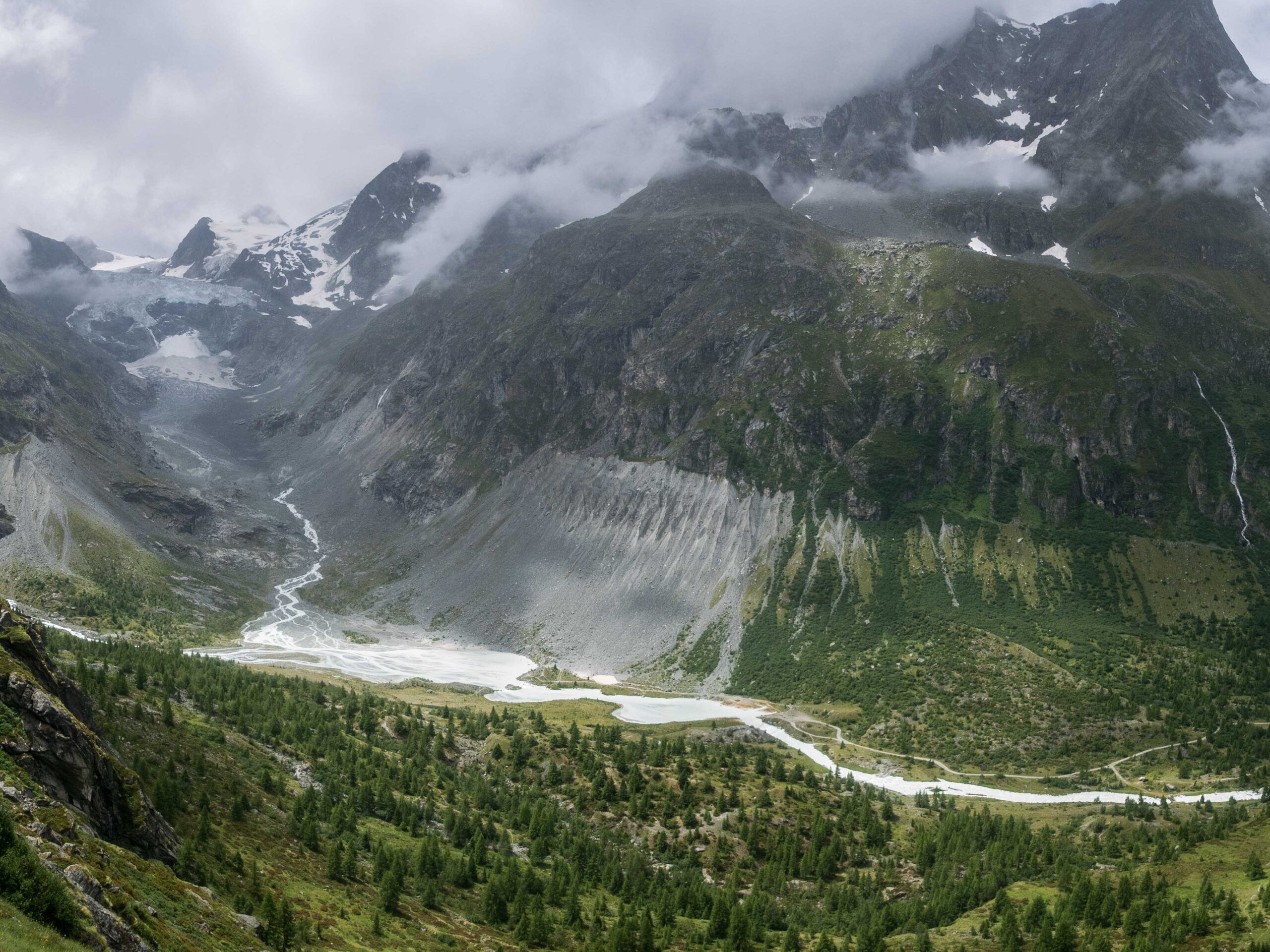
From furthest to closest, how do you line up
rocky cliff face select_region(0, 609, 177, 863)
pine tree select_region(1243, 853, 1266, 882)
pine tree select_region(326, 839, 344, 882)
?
pine tree select_region(1243, 853, 1266, 882) → pine tree select_region(326, 839, 344, 882) → rocky cliff face select_region(0, 609, 177, 863)

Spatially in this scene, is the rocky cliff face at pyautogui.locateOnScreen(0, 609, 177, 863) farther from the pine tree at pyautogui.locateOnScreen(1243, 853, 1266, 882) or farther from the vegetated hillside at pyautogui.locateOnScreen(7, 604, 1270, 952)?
the pine tree at pyautogui.locateOnScreen(1243, 853, 1266, 882)

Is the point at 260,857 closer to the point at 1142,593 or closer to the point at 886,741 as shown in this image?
the point at 886,741


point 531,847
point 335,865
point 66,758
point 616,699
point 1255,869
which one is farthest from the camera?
point 616,699

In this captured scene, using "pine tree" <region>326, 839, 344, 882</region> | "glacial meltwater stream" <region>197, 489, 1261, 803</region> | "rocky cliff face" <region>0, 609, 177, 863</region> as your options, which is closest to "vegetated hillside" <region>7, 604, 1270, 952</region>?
"pine tree" <region>326, 839, 344, 882</region>

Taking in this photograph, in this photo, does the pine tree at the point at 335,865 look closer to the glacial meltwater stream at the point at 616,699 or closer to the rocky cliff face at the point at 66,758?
the rocky cliff face at the point at 66,758

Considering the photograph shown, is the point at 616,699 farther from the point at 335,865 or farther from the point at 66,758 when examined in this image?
the point at 66,758

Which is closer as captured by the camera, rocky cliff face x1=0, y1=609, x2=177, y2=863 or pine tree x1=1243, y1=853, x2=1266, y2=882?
rocky cliff face x1=0, y1=609, x2=177, y2=863

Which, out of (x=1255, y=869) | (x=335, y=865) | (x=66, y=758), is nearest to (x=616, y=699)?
(x=1255, y=869)

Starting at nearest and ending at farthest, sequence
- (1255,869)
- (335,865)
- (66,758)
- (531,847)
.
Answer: (66,758)
(335,865)
(1255,869)
(531,847)

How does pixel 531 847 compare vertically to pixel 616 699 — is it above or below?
above
